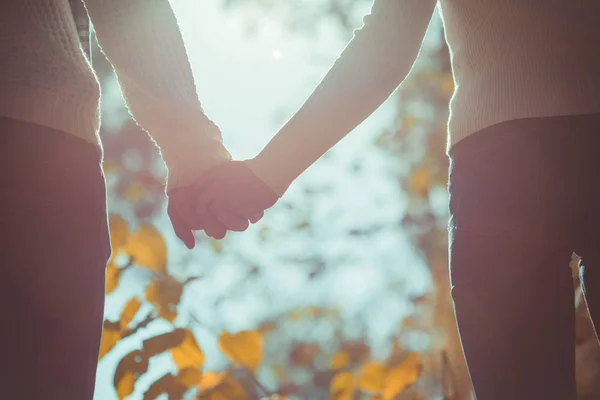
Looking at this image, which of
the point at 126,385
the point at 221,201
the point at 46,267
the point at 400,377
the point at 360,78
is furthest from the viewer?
Result: the point at 400,377

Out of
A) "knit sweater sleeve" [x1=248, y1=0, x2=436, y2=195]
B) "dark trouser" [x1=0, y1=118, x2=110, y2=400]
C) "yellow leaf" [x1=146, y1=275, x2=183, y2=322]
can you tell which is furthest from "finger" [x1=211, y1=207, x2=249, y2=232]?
"yellow leaf" [x1=146, y1=275, x2=183, y2=322]

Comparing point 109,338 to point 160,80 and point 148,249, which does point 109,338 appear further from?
point 160,80

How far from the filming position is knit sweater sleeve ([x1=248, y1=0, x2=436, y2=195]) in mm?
917

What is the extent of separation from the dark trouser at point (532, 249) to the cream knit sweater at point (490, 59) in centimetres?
3

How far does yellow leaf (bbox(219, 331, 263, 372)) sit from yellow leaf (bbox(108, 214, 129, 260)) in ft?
1.27

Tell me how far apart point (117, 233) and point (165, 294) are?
23cm

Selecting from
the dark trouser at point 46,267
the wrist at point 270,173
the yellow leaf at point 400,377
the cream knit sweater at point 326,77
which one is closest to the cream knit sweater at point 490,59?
the cream knit sweater at point 326,77

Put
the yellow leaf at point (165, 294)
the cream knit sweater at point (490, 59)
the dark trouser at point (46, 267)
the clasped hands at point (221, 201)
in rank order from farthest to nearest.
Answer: the yellow leaf at point (165, 294)
the clasped hands at point (221, 201)
the cream knit sweater at point (490, 59)
the dark trouser at point (46, 267)

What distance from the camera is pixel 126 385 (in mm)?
1467

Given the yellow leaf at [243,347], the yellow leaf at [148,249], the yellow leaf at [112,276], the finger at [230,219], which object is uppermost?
the yellow leaf at [148,249]

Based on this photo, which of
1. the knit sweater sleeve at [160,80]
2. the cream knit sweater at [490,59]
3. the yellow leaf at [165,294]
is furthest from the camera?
the yellow leaf at [165,294]

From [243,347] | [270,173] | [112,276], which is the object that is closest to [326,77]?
[270,173]

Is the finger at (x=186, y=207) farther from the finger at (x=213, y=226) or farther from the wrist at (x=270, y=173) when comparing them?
the wrist at (x=270, y=173)

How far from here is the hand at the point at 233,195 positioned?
101 cm
